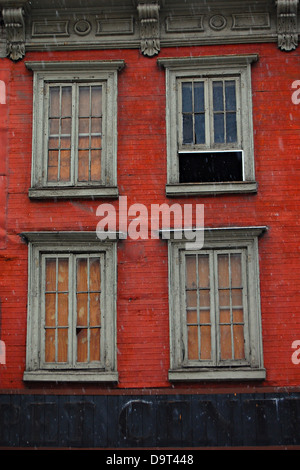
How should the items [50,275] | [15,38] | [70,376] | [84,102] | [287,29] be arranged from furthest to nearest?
[15,38], [84,102], [287,29], [50,275], [70,376]

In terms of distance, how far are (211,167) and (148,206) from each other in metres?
1.36

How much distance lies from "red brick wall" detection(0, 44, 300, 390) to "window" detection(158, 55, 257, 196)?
6.6 inches

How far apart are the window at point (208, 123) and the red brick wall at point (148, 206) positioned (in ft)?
0.55

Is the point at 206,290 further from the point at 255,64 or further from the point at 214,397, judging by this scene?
the point at 255,64

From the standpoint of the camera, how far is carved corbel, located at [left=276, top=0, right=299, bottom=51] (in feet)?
36.2

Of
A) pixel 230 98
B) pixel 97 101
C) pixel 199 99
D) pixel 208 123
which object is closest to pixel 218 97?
pixel 230 98

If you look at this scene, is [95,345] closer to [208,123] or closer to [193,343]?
[193,343]

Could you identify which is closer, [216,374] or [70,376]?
[216,374]

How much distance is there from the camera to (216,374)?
32.9 feet

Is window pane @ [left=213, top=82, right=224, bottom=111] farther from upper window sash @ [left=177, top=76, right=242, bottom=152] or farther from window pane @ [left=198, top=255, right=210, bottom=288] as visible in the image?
window pane @ [left=198, top=255, right=210, bottom=288]

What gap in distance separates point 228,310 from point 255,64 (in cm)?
453

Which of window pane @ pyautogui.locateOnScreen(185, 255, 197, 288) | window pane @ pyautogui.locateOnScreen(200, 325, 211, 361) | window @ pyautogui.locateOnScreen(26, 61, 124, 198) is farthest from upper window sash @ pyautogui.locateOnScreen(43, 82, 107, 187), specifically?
window pane @ pyautogui.locateOnScreen(200, 325, 211, 361)

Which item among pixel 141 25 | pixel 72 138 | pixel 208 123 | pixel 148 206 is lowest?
pixel 148 206

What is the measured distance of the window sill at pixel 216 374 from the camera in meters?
9.96
